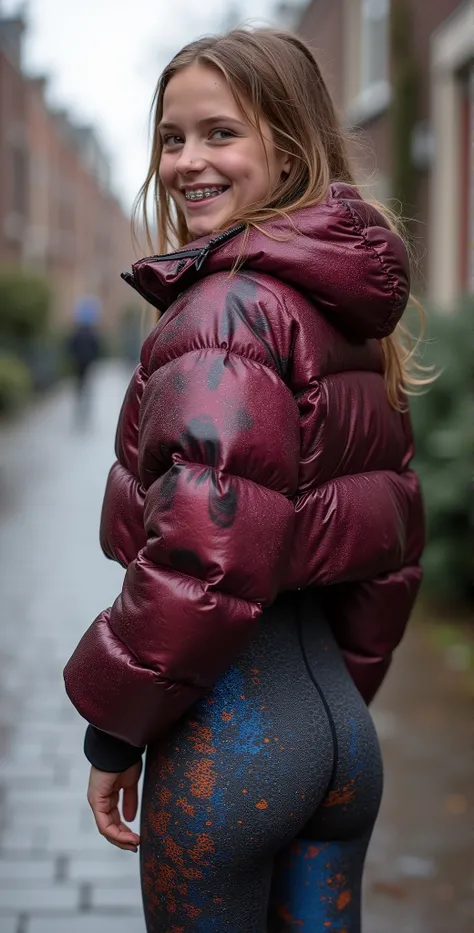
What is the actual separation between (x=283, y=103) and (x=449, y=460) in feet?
13.2

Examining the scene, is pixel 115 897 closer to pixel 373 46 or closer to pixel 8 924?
pixel 8 924

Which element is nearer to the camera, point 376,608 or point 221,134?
point 221,134

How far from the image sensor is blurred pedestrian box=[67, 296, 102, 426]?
17.0m

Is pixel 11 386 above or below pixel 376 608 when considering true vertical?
below

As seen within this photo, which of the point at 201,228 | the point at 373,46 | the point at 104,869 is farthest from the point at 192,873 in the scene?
the point at 373,46

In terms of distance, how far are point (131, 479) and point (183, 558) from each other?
321 mm

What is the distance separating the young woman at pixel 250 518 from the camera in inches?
61.1

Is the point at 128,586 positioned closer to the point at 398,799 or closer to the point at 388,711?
the point at 398,799

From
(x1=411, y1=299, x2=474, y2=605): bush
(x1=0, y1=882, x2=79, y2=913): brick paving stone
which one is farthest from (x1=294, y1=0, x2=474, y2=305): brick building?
(x1=0, y1=882, x2=79, y2=913): brick paving stone

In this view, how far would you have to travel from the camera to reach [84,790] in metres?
3.84

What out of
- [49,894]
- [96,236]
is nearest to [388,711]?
[49,894]

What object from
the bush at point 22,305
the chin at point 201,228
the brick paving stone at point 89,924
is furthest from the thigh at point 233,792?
the bush at point 22,305

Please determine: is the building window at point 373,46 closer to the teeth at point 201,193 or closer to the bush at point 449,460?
the bush at point 449,460

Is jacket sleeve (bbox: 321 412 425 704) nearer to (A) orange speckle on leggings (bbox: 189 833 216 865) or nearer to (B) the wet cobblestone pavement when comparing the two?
(A) orange speckle on leggings (bbox: 189 833 216 865)
